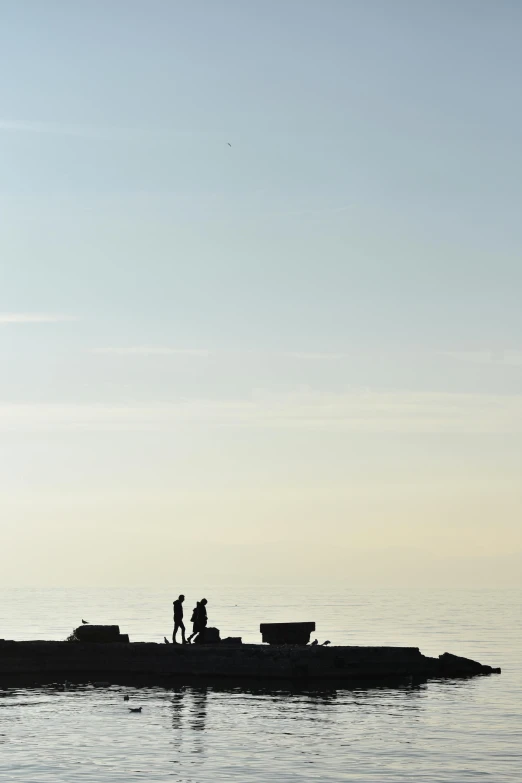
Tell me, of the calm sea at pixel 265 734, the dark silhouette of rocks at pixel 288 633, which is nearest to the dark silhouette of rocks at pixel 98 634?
the calm sea at pixel 265 734

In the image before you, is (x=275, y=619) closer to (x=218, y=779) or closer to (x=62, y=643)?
(x=62, y=643)

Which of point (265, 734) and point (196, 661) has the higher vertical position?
point (196, 661)

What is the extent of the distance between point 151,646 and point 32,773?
646 inches

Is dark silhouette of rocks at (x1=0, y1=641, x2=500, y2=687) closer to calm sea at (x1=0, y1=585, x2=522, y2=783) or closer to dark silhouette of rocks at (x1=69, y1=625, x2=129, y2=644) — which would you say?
dark silhouette of rocks at (x1=69, y1=625, x2=129, y2=644)

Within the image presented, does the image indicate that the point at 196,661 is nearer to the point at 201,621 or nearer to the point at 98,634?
the point at 201,621

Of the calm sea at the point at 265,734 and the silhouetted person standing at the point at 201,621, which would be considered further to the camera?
the silhouetted person standing at the point at 201,621

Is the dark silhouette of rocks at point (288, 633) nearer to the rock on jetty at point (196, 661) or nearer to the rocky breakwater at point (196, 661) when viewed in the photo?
the rock on jetty at point (196, 661)

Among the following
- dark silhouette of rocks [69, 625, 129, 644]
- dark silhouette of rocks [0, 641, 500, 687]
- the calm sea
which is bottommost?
the calm sea

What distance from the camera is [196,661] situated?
45.2 metres

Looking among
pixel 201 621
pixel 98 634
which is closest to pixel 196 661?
pixel 201 621

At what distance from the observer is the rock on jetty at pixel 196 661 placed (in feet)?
148

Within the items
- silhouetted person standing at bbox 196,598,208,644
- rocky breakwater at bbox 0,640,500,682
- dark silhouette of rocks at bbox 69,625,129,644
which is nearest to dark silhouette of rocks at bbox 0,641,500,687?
rocky breakwater at bbox 0,640,500,682

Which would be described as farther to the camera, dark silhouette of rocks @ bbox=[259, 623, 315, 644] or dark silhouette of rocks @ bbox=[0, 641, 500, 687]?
dark silhouette of rocks @ bbox=[259, 623, 315, 644]

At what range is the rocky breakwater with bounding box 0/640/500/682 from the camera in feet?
148
